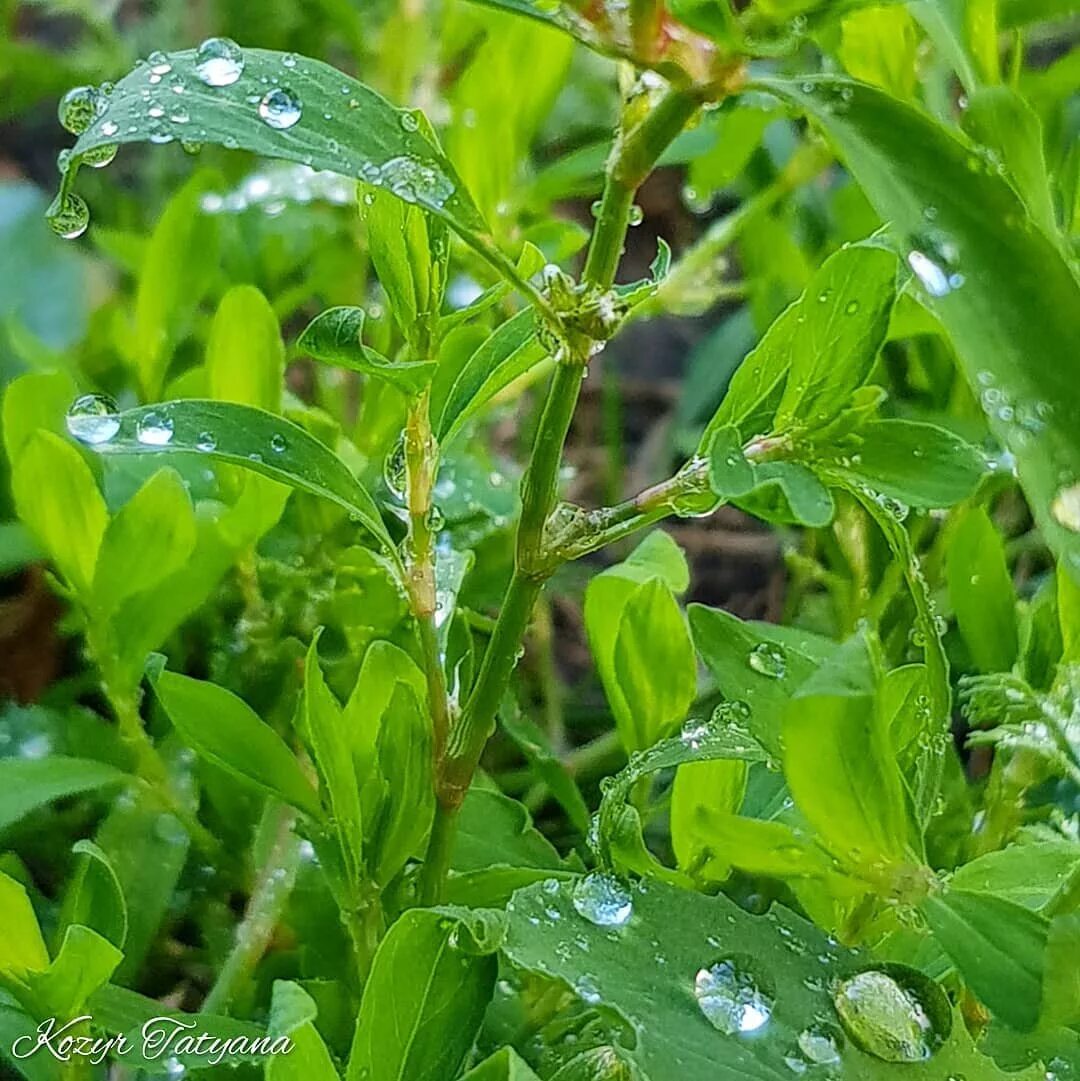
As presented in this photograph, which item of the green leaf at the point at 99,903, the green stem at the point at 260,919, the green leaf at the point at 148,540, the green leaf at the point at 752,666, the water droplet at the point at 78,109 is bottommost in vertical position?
the green stem at the point at 260,919

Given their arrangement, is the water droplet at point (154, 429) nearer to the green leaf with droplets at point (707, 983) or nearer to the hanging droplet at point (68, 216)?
the hanging droplet at point (68, 216)

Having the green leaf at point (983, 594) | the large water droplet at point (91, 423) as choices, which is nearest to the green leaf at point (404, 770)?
the large water droplet at point (91, 423)

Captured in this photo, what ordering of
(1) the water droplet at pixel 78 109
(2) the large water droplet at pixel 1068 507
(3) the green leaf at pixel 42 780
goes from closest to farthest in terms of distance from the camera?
(2) the large water droplet at pixel 1068 507 < (1) the water droplet at pixel 78 109 < (3) the green leaf at pixel 42 780

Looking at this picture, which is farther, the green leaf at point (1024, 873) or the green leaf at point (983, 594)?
the green leaf at point (983, 594)

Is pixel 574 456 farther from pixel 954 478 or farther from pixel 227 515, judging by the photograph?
pixel 954 478

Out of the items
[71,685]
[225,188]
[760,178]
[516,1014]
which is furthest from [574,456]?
[516,1014]

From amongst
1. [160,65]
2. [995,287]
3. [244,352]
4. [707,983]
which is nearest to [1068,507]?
[995,287]

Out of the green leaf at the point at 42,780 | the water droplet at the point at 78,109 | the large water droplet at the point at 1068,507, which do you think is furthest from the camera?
the green leaf at the point at 42,780
